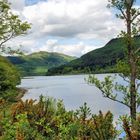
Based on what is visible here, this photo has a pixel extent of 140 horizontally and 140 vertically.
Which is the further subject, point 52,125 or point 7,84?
point 7,84

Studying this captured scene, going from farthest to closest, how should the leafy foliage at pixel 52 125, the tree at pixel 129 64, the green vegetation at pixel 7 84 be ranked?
the green vegetation at pixel 7 84 → the tree at pixel 129 64 → the leafy foliage at pixel 52 125

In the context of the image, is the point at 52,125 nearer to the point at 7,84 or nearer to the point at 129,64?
the point at 129,64

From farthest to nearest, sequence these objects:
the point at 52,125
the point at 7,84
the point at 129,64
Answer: the point at 7,84 → the point at 129,64 → the point at 52,125

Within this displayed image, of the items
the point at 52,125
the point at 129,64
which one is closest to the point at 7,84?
the point at 129,64

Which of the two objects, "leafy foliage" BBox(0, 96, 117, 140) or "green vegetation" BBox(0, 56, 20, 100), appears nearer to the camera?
"leafy foliage" BBox(0, 96, 117, 140)

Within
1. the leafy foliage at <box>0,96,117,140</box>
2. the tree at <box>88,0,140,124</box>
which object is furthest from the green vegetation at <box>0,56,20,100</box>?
the leafy foliage at <box>0,96,117,140</box>

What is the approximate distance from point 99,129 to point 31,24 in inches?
1452

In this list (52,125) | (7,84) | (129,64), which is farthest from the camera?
(7,84)

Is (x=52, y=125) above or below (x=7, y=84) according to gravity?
above

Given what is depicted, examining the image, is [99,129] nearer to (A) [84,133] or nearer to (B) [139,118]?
(A) [84,133]

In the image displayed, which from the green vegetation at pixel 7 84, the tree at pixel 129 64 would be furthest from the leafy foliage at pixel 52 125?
the green vegetation at pixel 7 84

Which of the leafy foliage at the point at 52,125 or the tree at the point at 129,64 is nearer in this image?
the leafy foliage at the point at 52,125

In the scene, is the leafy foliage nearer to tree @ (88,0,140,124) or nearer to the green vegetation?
tree @ (88,0,140,124)

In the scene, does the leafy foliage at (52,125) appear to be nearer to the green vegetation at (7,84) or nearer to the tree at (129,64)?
the tree at (129,64)
